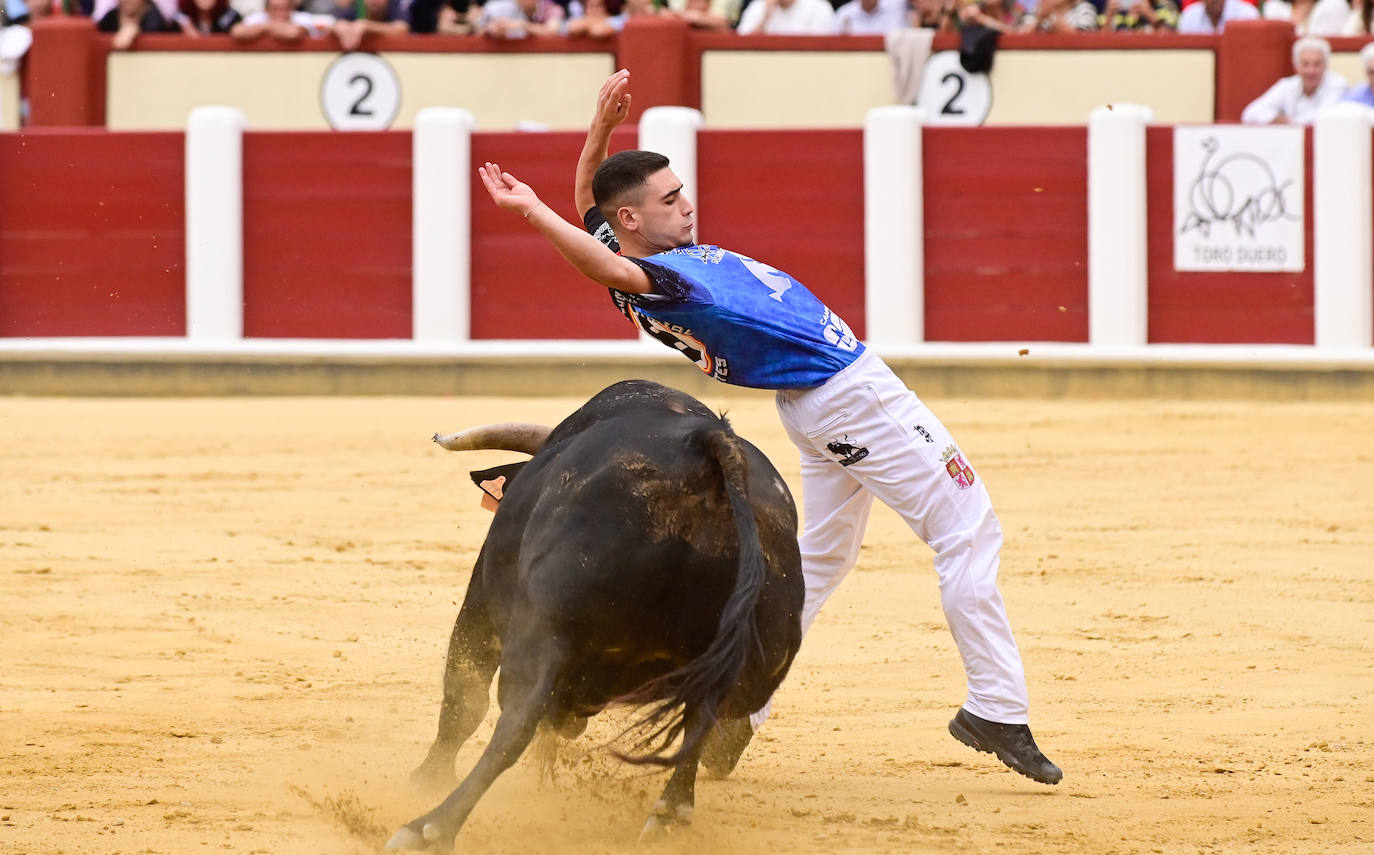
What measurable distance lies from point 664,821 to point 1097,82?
7731 mm

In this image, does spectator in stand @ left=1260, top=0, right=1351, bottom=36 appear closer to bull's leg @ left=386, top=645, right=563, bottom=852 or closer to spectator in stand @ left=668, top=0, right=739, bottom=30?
spectator in stand @ left=668, top=0, right=739, bottom=30

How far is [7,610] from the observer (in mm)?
4656

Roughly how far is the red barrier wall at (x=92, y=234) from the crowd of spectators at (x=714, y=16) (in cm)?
111

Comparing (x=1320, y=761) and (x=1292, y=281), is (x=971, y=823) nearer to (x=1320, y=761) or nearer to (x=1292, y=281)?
(x=1320, y=761)

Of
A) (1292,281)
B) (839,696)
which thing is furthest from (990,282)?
(839,696)

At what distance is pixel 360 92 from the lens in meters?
10.4

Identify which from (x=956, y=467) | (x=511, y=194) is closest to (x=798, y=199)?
(x=956, y=467)

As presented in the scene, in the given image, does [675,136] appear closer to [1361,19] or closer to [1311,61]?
[1311,61]

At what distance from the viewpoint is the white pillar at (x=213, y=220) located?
31.3ft

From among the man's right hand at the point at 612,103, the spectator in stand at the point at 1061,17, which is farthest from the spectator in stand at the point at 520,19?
the man's right hand at the point at 612,103

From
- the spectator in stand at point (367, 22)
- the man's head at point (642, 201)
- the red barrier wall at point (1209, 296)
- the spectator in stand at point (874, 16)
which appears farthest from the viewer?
the spectator in stand at point (367, 22)

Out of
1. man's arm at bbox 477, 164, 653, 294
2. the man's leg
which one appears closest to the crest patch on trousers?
the man's leg

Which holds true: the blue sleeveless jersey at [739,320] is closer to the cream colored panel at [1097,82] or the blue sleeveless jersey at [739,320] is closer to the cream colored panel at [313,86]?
the cream colored panel at [1097,82]

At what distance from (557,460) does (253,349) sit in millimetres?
6837
